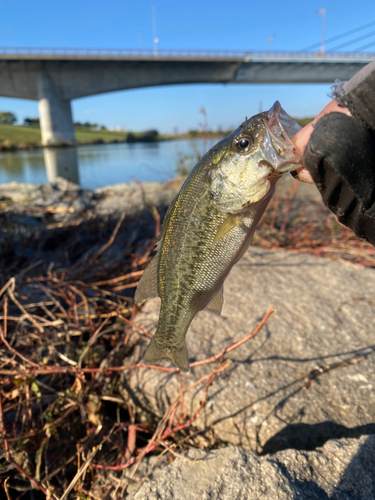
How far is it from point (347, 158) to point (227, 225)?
2.51 feet

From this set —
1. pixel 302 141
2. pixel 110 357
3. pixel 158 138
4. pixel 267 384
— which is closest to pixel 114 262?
pixel 110 357

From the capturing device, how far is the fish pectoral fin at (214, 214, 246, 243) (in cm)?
193

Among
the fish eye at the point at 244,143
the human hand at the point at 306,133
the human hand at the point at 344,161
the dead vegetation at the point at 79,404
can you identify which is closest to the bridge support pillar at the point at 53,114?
the dead vegetation at the point at 79,404

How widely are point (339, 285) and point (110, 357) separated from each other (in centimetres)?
298

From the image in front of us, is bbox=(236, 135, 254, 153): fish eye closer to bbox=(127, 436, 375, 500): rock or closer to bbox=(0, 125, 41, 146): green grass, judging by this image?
bbox=(127, 436, 375, 500): rock

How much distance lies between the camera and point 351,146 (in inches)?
53.1

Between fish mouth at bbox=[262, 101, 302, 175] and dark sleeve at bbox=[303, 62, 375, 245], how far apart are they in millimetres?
229

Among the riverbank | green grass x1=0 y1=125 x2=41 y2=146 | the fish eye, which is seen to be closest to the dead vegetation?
the fish eye

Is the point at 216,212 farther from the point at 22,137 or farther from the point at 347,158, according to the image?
the point at 22,137

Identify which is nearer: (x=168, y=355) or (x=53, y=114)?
(x=168, y=355)

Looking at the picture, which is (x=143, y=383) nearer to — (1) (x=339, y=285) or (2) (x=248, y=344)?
(2) (x=248, y=344)

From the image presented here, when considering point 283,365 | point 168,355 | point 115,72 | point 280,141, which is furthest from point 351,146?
point 115,72

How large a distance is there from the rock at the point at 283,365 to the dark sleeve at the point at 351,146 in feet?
6.15

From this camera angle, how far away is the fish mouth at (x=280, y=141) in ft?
5.48
